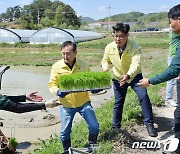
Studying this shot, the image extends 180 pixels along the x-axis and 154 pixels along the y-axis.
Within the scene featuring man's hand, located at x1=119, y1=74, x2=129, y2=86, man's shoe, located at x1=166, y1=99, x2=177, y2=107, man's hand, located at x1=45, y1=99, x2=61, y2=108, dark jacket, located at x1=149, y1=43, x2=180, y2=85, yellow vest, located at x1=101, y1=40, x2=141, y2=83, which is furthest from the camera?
man's shoe, located at x1=166, y1=99, x2=177, y2=107

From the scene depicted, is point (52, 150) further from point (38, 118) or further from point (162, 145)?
point (38, 118)

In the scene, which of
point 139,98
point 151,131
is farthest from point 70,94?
point 151,131

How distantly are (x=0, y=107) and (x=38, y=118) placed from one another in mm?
3905

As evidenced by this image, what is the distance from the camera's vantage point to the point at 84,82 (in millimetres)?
3998

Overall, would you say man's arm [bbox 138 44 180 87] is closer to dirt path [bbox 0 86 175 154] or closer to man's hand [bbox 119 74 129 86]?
man's hand [bbox 119 74 129 86]

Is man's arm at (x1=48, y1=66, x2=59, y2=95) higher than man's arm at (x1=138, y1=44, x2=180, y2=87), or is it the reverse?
man's arm at (x1=138, y1=44, x2=180, y2=87)

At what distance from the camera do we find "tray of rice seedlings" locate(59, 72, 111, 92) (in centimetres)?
390

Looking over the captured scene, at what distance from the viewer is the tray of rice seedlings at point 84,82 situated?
3.90 meters

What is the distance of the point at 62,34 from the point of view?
121 ft

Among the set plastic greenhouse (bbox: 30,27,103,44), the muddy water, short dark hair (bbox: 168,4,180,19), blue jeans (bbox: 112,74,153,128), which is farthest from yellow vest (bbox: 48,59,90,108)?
plastic greenhouse (bbox: 30,27,103,44)

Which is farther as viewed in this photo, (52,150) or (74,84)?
(52,150)

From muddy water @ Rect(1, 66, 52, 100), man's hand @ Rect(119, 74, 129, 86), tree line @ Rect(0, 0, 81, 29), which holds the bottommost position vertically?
muddy water @ Rect(1, 66, 52, 100)

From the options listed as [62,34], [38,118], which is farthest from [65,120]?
[62,34]

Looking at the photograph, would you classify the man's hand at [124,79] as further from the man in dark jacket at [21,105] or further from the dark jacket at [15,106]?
the dark jacket at [15,106]
